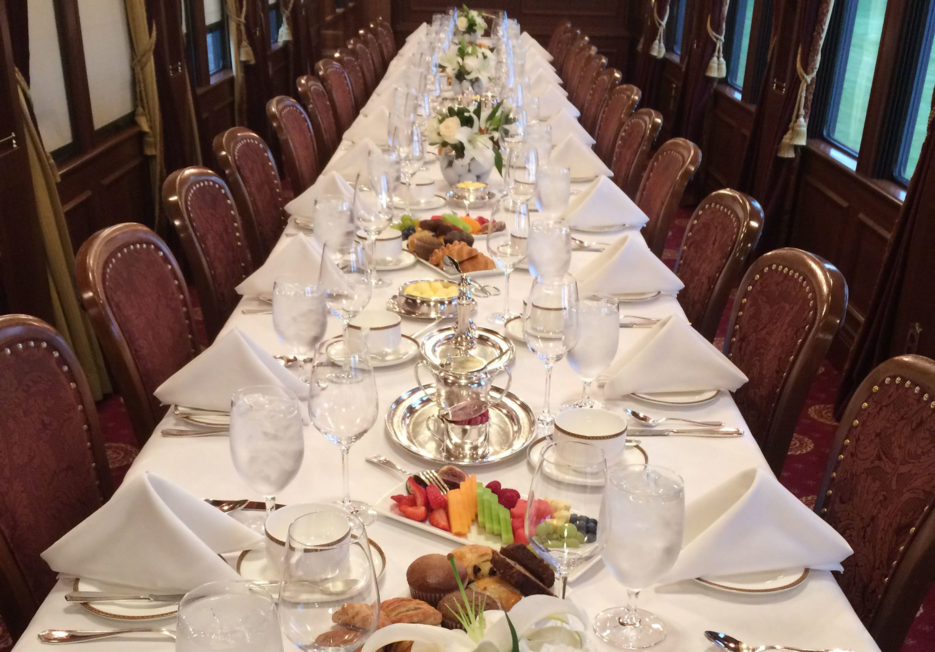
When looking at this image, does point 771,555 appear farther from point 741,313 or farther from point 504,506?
point 741,313

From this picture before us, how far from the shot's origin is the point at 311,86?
4.54 meters

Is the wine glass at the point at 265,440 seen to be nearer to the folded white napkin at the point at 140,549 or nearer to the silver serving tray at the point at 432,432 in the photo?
the folded white napkin at the point at 140,549

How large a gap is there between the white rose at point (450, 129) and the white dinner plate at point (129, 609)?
7.23 ft

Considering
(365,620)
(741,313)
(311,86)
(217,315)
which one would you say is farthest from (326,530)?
(311,86)

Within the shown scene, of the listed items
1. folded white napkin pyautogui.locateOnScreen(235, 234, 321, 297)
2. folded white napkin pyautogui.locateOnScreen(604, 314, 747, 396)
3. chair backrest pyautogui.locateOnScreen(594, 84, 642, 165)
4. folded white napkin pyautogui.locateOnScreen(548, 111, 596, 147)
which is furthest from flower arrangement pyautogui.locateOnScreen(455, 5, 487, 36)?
folded white napkin pyautogui.locateOnScreen(604, 314, 747, 396)

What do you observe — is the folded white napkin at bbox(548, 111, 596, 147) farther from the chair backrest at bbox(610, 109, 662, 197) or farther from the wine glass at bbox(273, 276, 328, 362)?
the wine glass at bbox(273, 276, 328, 362)

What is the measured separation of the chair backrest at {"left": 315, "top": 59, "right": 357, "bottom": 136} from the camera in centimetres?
516

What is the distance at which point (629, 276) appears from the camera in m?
2.27

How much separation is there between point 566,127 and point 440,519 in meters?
3.17

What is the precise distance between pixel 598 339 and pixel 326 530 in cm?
77

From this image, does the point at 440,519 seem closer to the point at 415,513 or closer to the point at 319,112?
the point at 415,513

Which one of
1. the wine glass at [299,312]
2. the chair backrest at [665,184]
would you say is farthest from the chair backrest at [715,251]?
the wine glass at [299,312]

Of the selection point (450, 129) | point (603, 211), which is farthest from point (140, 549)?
point (450, 129)

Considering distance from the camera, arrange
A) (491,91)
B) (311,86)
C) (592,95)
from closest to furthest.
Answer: (311,86)
(491,91)
(592,95)
